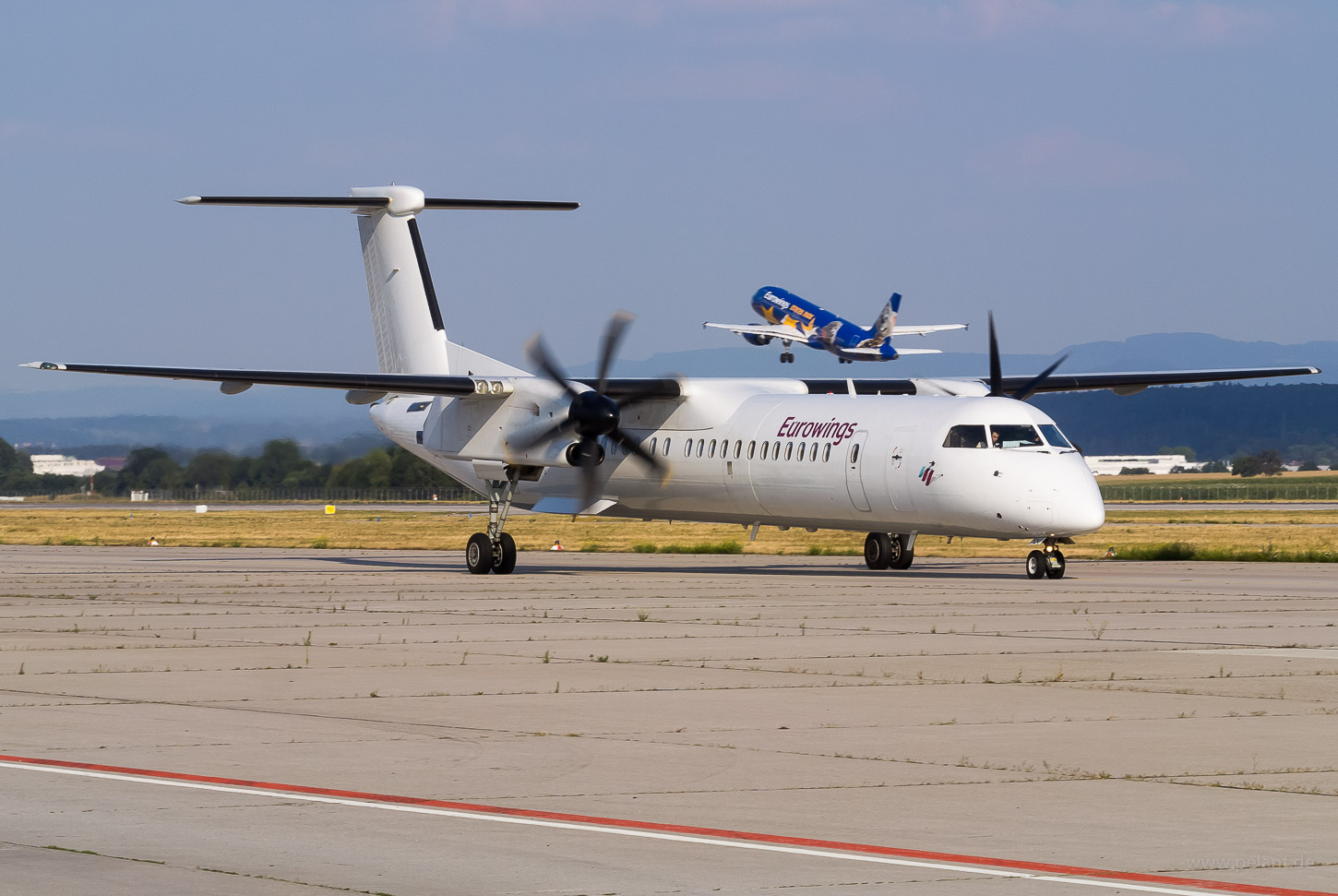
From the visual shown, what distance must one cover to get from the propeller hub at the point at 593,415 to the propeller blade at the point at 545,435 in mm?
302

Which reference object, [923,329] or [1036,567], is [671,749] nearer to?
[1036,567]

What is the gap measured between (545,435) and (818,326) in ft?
297

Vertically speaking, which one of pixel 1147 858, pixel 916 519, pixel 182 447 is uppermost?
pixel 182 447

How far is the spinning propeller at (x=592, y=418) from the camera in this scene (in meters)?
29.4

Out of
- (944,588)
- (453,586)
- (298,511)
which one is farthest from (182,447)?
(944,588)

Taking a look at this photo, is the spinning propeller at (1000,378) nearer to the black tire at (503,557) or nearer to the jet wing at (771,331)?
the black tire at (503,557)

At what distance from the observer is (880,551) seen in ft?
104

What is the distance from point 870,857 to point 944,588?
18.9m

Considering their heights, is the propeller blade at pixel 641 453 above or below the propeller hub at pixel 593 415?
below

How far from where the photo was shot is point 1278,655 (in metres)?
15.5

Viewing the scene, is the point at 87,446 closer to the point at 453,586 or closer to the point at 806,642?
the point at 453,586

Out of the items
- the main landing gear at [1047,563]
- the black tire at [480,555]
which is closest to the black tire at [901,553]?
the main landing gear at [1047,563]

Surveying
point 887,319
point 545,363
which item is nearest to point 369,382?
point 545,363

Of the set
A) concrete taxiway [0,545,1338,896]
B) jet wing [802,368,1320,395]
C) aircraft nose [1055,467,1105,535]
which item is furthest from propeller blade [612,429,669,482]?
concrete taxiway [0,545,1338,896]
